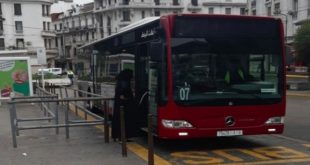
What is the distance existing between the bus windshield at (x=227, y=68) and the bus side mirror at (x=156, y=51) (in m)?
0.28

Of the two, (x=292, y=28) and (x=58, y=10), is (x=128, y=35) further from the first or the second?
(x=58, y=10)

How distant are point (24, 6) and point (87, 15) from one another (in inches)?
999

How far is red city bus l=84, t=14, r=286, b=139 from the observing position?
8.71 m

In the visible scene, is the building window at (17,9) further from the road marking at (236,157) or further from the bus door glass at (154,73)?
the road marking at (236,157)

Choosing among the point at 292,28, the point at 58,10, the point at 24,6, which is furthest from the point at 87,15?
the point at 292,28

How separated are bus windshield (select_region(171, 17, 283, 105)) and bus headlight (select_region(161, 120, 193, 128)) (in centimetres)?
37

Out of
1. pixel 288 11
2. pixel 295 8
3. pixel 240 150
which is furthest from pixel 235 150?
pixel 288 11

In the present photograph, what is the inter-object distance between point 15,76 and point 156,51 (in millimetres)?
13987

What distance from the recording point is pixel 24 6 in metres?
81.7

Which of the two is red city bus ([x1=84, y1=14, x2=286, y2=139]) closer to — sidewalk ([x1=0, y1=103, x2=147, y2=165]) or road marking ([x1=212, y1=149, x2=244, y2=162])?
road marking ([x1=212, y1=149, x2=244, y2=162])

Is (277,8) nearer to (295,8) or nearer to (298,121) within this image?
(295,8)

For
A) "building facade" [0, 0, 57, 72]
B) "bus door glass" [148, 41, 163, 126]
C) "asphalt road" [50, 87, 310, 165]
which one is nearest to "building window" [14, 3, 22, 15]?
"building facade" [0, 0, 57, 72]

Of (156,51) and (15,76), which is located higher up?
(156,51)

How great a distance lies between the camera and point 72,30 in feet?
358
